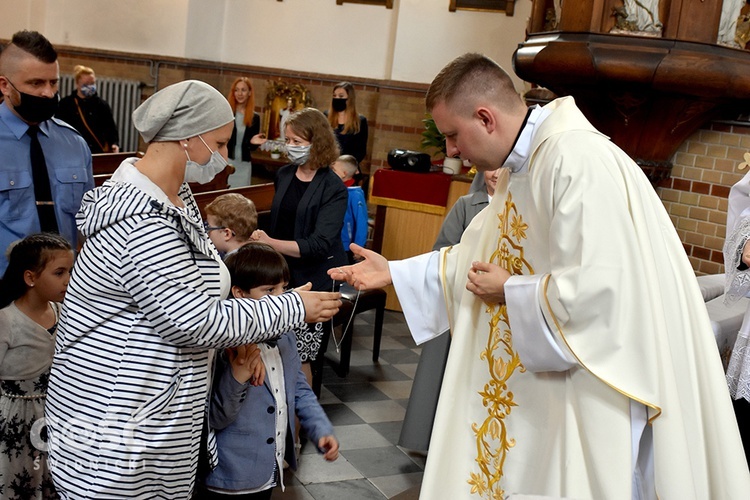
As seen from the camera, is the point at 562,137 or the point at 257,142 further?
the point at 257,142

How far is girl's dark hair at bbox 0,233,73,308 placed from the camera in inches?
119

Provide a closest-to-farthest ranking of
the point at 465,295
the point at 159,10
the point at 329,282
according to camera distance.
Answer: the point at 465,295 < the point at 329,282 < the point at 159,10

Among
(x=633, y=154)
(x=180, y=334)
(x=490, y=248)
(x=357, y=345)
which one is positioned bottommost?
(x=357, y=345)

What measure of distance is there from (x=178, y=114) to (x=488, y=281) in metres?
0.95

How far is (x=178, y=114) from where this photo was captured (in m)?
2.23

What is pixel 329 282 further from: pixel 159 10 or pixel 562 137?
pixel 159 10

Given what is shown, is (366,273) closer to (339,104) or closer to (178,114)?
(178,114)

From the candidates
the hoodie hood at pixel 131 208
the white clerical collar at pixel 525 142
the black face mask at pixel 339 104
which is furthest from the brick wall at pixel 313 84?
the hoodie hood at pixel 131 208

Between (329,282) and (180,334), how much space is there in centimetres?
260

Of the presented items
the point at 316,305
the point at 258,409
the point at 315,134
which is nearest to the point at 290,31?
the point at 315,134

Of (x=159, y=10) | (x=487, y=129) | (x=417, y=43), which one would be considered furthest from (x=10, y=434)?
(x=159, y=10)

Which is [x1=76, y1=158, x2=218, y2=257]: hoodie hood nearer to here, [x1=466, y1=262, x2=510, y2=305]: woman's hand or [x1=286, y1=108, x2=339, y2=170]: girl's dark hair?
[x1=466, y1=262, x2=510, y2=305]: woman's hand

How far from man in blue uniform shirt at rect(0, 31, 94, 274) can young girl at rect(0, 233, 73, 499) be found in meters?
0.26

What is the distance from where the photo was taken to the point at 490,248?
2.60 metres
